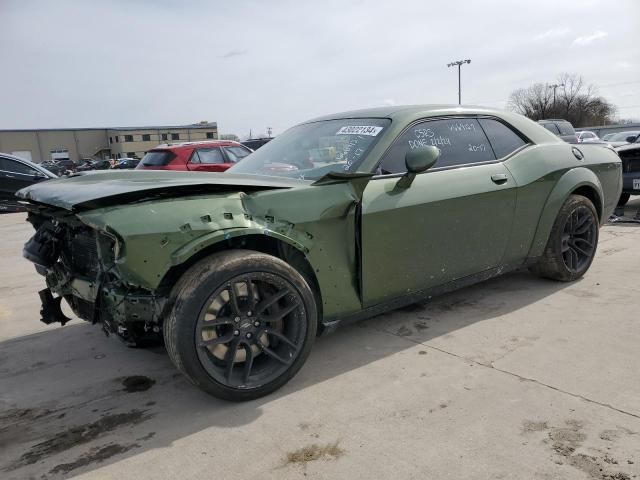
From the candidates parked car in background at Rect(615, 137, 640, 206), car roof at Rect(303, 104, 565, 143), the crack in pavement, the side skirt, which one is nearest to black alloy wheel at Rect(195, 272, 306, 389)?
the side skirt

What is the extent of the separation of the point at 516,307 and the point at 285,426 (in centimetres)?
232

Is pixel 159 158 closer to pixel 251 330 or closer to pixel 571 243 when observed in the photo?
pixel 571 243

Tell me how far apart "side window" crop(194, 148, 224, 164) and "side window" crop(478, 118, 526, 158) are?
30.4 feet

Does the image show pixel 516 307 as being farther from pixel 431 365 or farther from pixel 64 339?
pixel 64 339

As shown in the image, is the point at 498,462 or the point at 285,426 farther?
the point at 285,426

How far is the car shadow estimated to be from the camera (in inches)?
94.7

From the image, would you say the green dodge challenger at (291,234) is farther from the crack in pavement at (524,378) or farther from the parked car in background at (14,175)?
the parked car in background at (14,175)

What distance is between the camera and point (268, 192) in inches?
110

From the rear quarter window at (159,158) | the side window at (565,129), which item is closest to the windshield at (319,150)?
the rear quarter window at (159,158)

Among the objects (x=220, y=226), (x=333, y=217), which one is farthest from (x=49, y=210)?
(x=333, y=217)

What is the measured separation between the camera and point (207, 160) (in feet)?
40.6

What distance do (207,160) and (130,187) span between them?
33.3ft

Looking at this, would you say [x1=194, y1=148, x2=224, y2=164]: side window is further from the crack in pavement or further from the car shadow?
the crack in pavement

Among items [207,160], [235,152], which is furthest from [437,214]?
[235,152]
